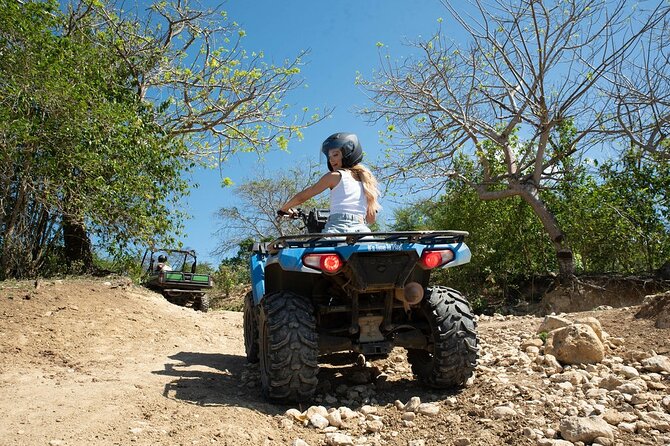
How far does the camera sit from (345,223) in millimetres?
4281

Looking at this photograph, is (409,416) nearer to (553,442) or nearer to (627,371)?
(553,442)

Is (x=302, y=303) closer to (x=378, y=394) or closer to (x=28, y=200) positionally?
(x=378, y=394)

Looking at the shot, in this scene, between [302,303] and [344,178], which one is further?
[344,178]

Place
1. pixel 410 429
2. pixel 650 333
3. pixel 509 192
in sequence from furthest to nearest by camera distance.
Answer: pixel 509 192 → pixel 650 333 → pixel 410 429

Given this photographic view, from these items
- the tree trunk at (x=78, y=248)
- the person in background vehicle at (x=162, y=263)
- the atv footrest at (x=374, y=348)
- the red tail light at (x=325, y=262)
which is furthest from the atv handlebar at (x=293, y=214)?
the person in background vehicle at (x=162, y=263)

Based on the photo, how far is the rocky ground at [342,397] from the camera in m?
3.22

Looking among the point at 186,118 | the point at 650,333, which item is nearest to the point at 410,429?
the point at 650,333

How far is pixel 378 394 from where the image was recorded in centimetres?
450

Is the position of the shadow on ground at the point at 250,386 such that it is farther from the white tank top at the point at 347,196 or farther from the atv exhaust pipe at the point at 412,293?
the white tank top at the point at 347,196

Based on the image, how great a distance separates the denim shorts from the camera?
168 inches

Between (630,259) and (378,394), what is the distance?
10136mm

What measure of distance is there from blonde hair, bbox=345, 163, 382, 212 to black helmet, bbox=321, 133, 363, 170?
0.06 meters

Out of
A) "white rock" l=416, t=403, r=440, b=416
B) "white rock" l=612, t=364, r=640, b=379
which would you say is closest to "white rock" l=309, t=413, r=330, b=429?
"white rock" l=416, t=403, r=440, b=416

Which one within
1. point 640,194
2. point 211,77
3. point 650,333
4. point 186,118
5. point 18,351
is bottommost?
point 18,351
